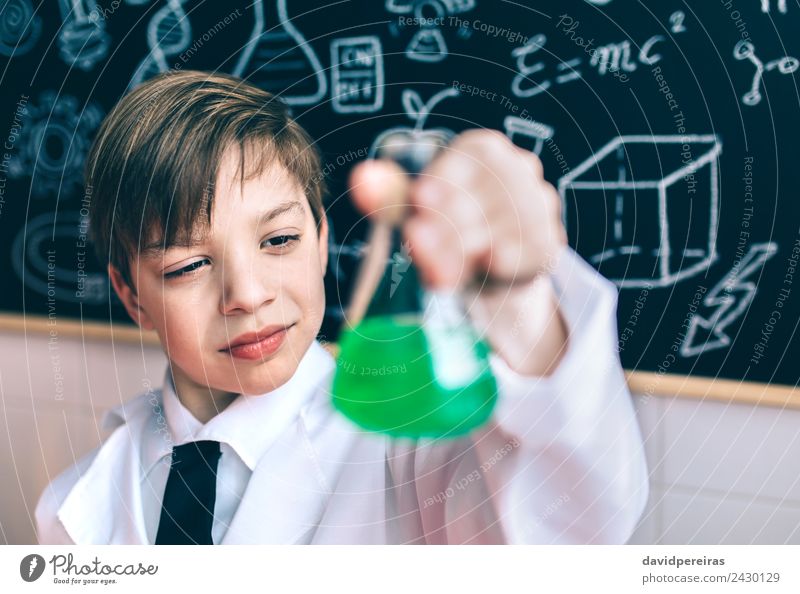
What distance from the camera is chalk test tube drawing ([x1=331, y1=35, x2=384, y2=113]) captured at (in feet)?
1.75

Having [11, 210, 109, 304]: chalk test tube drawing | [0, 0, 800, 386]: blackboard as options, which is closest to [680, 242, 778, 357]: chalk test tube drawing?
[0, 0, 800, 386]: blackboard

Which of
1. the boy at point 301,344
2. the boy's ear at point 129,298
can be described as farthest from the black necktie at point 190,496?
the boy's ear at point 129,298

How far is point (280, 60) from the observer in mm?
544

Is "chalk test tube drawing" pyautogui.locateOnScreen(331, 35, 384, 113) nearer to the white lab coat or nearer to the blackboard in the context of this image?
the blackboard

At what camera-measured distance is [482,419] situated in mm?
505

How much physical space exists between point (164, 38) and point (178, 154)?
12 cm

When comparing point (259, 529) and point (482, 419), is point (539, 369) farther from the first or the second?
point (259, 529)

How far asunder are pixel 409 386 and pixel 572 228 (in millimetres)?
164

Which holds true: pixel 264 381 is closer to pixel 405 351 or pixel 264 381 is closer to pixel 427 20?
pixel 405 351

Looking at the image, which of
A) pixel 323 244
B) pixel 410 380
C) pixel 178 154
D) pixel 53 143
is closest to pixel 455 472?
pixel 410 380

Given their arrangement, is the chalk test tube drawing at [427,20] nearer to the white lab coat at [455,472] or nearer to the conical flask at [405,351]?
the conical flask at [405,351]

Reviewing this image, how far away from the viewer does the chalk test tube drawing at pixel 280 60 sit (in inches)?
21.3

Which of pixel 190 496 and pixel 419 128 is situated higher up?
pixel 419 128

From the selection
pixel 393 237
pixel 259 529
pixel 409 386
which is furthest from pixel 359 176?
pixel 259 529
